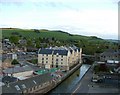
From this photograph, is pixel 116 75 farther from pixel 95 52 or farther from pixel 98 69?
pixel 95 52

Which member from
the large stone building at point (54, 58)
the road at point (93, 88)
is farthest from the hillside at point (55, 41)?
the road at point (93, 88)

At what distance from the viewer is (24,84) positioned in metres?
7.01

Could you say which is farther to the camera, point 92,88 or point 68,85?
point 68,85

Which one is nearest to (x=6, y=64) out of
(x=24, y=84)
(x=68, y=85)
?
(x=68, y=85)

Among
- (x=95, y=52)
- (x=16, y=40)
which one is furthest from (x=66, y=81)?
(x=16, y=40)

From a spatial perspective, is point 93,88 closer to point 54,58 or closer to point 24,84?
point 24,84

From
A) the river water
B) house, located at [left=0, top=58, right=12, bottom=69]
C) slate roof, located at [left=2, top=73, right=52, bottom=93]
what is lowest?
the river water

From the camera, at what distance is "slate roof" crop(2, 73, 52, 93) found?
621cm

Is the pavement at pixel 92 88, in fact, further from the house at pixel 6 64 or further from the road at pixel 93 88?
the house at pixel 6 64

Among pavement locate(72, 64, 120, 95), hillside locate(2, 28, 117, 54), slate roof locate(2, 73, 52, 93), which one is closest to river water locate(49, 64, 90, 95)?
pavement locate(72, 64, 120, 95)

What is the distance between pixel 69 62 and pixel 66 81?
332 cm

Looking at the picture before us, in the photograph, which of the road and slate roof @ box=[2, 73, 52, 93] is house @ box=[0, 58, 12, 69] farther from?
the road

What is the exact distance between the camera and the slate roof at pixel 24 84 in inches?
244

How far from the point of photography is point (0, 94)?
19.1ft
